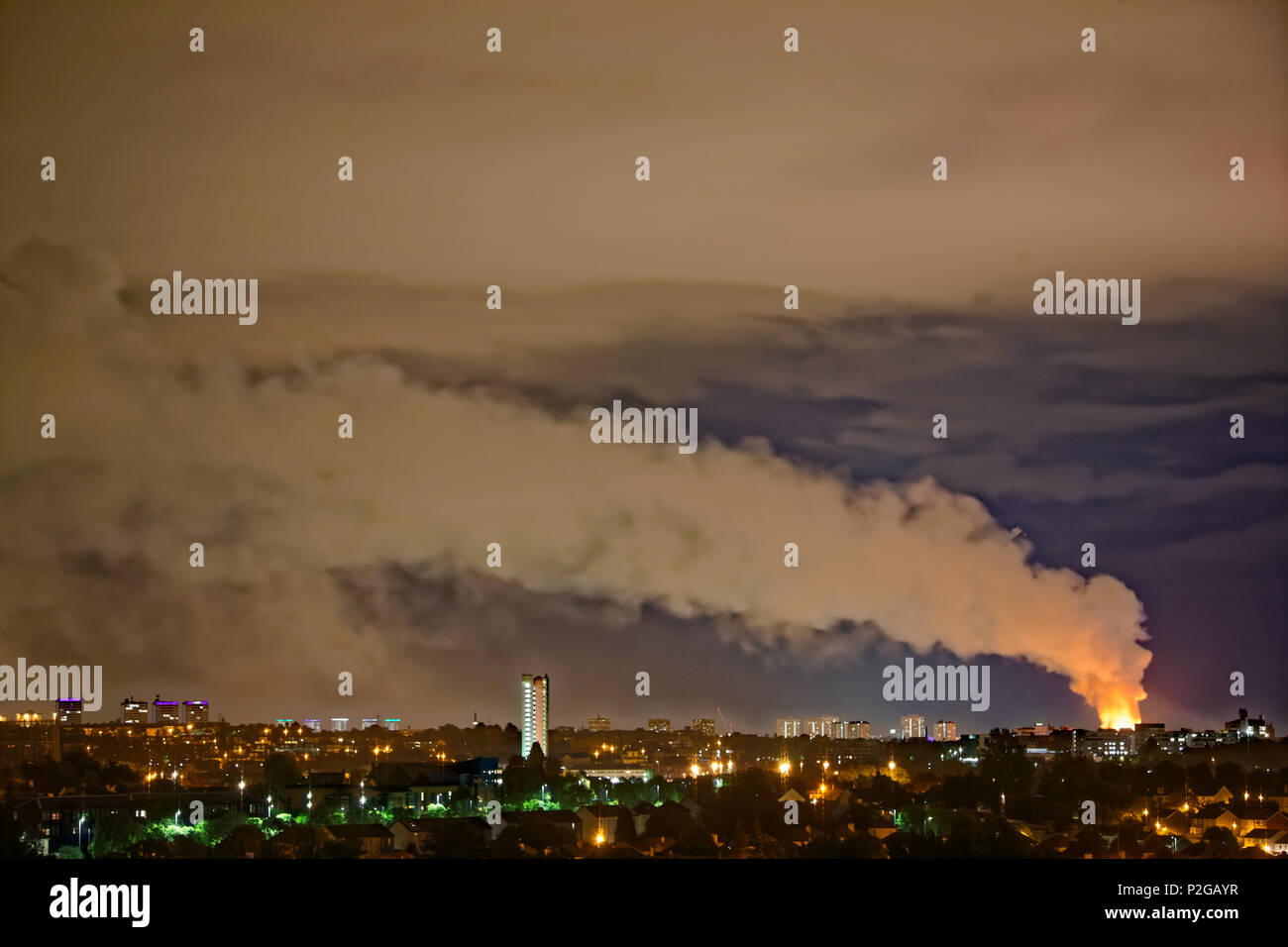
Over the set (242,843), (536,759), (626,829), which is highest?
(536,759)

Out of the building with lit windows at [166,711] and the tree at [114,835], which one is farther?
the building with lit windows at [166,711]

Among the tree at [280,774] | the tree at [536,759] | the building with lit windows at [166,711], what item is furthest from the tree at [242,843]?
the building with lit windows at [166,711]

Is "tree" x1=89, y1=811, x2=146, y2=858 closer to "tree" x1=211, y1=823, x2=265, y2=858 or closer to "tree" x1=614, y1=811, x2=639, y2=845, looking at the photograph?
"tree" x1=211, y1=823, x2=265, y2=858

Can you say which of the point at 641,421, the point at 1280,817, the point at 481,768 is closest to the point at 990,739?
the point at 481,768

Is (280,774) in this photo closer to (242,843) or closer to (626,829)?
(626,829)

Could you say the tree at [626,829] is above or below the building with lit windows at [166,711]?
below

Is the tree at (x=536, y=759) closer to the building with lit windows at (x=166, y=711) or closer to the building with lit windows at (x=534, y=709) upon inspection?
the building with lit windows at (x=534, y=709)

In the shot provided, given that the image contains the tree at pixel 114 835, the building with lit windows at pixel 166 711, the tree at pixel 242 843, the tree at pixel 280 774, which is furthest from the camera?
the building with lit windows at pixel 166 711

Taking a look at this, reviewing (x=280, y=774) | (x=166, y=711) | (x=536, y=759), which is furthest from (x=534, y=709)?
(x=166, y=711)
